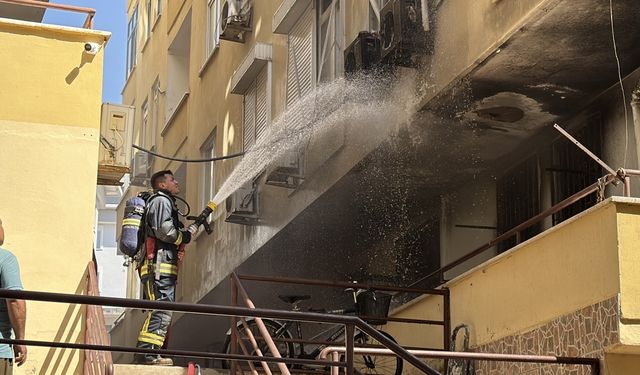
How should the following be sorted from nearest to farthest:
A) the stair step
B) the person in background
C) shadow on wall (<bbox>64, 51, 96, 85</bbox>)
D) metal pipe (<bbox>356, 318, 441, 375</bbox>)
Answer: metal pipe (<bbox>356, 318, 441, 375</bbox>) → the person in background → the stair step → shadow on wall (<bbox>64, 51, 96, 85</bbox>)

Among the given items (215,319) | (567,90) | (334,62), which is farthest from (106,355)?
(215,319)

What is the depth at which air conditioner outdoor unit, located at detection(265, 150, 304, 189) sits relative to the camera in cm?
1484

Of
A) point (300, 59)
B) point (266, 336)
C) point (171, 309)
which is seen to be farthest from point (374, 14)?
point (171, 309)

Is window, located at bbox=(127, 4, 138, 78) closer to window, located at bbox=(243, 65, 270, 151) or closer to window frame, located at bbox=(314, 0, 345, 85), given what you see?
window, located at bbox=(243, 65, 270, 151)

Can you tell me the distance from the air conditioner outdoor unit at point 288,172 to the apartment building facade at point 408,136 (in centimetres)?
4

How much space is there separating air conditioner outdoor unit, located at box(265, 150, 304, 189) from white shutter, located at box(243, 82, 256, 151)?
8.24 ft

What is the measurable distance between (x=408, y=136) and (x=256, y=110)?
19.3 ft

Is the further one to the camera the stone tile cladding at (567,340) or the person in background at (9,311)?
the stone tile cladding at (567,340)

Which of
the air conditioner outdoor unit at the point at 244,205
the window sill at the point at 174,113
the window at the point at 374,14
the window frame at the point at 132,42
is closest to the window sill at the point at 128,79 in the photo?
the window frame at the point at 132,42

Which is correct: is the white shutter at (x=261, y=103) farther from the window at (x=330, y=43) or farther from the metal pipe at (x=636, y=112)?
the metal pipe at (x=636, y=112)

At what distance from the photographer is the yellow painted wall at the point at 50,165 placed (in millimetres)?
10547

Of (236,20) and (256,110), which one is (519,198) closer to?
(256,110)

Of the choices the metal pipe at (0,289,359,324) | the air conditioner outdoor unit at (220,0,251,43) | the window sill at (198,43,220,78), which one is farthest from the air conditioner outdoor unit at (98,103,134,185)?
the metal pipe at (0,289,359,324)

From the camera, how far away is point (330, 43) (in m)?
14.4
